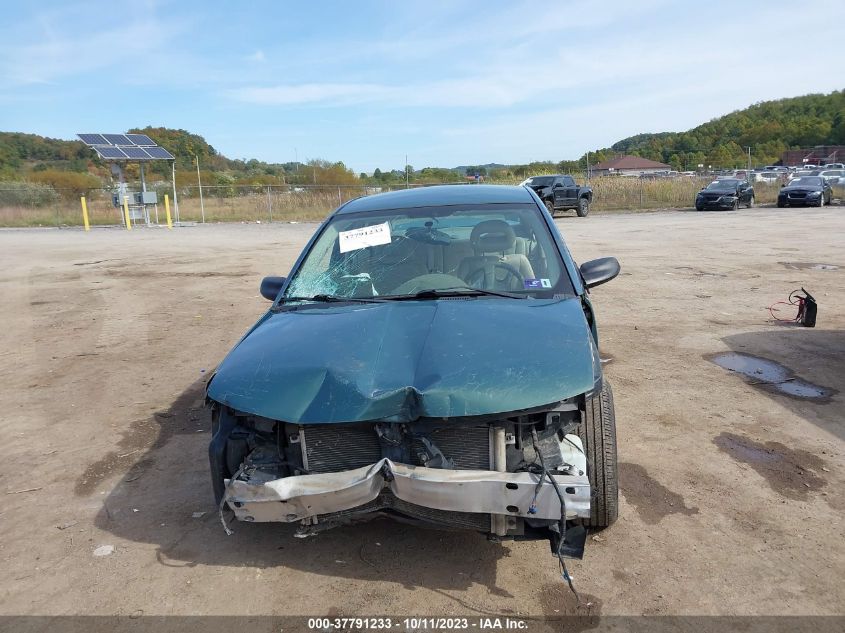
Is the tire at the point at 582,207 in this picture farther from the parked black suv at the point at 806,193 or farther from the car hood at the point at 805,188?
the car hood at the point at 805,188

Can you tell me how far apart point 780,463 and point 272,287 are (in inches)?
132

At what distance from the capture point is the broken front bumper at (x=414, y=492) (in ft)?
7.87

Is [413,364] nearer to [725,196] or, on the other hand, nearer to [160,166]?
[725,196]

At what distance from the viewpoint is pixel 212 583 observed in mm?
2807

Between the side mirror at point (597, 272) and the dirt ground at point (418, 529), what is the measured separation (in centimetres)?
111

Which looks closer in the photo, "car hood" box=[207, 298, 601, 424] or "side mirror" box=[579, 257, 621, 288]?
"car hood" box=[207, 298, 601, 424]

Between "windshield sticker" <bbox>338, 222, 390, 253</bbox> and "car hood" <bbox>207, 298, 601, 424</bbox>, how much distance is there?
885mm

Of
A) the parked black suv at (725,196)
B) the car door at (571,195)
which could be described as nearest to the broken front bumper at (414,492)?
the car door at (571,195)

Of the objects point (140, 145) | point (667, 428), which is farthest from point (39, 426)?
point (140, 145)

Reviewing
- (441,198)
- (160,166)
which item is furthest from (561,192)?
(160,166)

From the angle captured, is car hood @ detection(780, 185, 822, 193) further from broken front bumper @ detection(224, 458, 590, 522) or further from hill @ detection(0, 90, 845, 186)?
broken front bumper @ detection(224, 458, 590, 522)

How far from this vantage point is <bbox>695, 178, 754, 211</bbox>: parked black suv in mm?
28281

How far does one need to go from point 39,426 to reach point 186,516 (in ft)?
7.26

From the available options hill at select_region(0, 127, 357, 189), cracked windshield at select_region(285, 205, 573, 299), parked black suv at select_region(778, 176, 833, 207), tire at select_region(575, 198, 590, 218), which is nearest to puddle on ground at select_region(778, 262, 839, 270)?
cracked windshield at select_region(285, 205, 573, 299)
